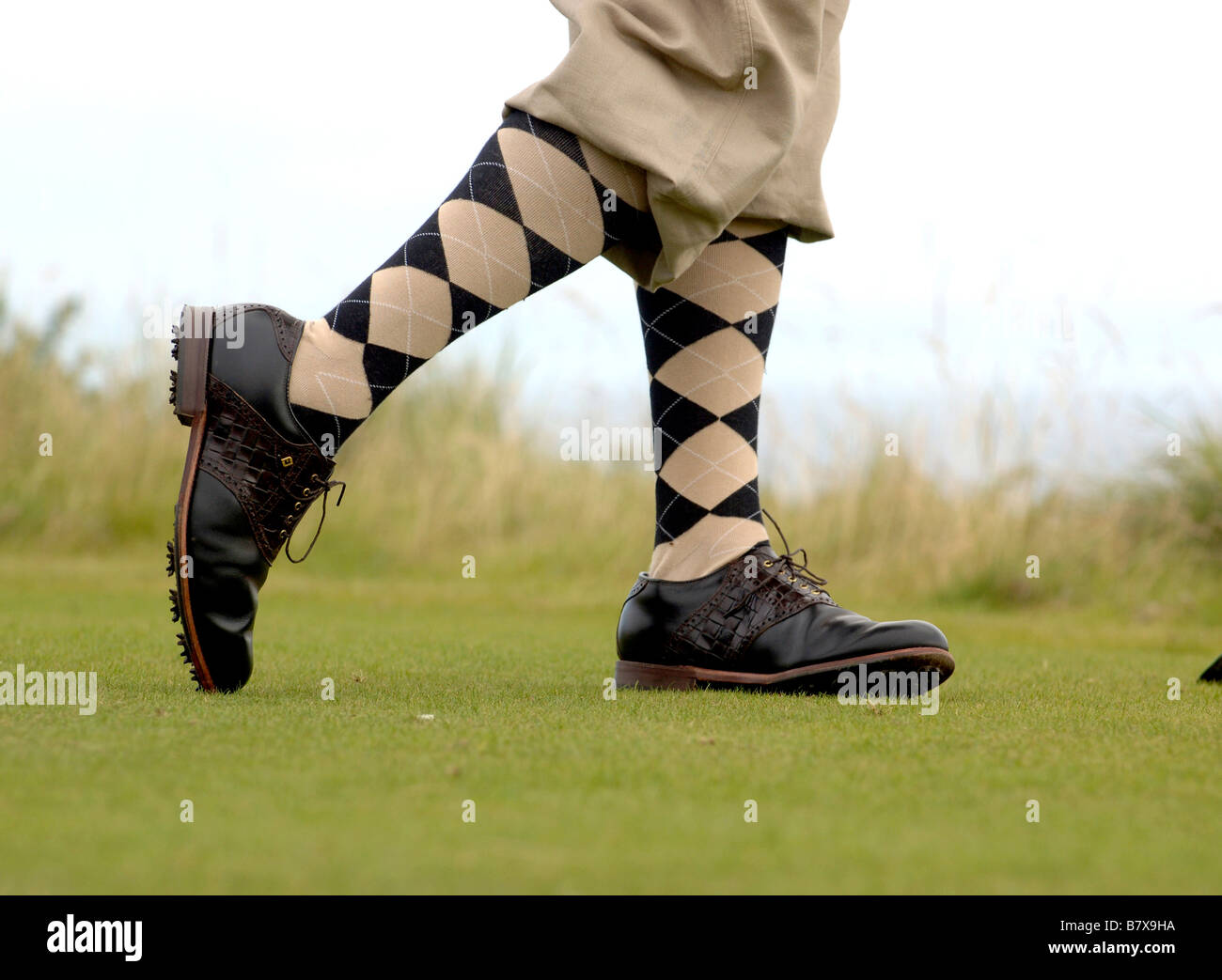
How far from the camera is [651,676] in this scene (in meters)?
1.51

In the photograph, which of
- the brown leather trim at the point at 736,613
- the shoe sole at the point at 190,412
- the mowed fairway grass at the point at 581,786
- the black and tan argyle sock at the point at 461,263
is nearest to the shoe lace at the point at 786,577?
the brown leather trim at the point at 736,613

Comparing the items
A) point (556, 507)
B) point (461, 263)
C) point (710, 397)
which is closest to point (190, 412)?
point (461, 263)

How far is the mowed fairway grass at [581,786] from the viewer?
0.67 metres

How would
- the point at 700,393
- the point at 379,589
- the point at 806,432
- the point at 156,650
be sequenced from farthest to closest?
the point at 806,432 → the point at 379,589 → the point at 156,650 → the point at 700,393

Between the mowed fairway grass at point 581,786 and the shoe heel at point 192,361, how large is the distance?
28 cm

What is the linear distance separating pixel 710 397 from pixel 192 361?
23.0 inches

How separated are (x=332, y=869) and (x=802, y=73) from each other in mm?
1038

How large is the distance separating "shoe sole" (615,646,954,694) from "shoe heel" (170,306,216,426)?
57 centimetres

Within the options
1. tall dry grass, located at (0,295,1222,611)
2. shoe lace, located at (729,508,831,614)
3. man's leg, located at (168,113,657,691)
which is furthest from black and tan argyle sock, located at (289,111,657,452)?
tall dry grass, located at (0,295,1222,611)
